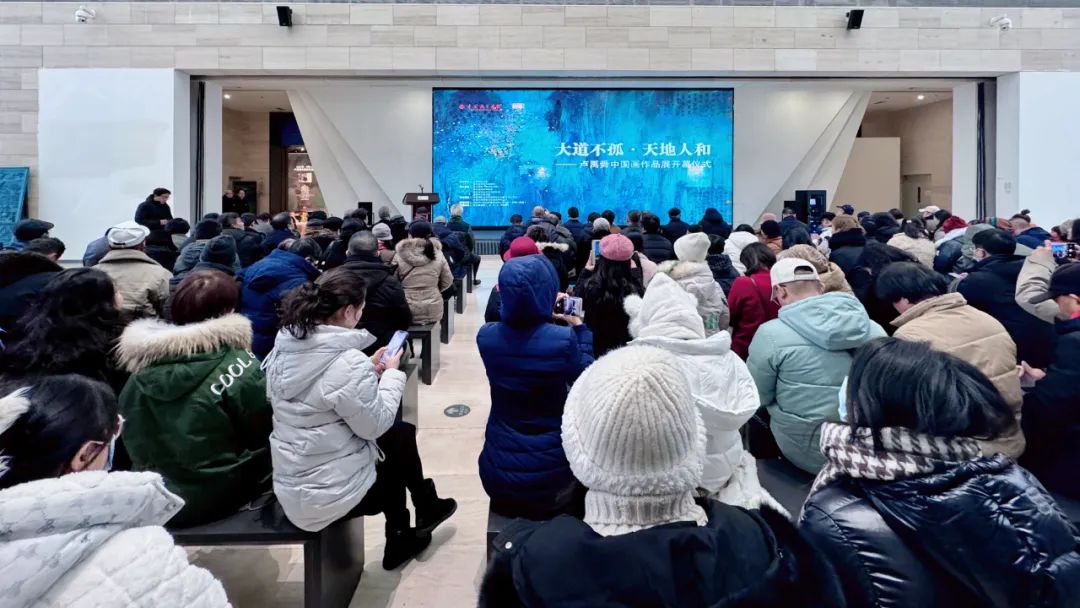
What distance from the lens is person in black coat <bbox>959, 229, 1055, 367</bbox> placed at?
330 centimetres

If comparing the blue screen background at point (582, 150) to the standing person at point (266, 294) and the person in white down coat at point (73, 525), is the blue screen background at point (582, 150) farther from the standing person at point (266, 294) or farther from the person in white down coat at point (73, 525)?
the person in white down coat at point (73, 525)

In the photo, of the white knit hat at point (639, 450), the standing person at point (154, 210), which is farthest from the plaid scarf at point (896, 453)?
the standing person at point (154, 210)

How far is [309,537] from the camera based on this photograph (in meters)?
2.37

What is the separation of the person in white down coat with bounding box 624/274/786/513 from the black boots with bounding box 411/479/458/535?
4.52ft

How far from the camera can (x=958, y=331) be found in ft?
8.06

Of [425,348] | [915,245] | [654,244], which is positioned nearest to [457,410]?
[425,348]

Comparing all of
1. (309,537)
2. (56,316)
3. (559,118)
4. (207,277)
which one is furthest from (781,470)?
(559,118)

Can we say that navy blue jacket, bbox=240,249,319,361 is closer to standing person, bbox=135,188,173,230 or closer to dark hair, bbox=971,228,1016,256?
dark hair, bbox=971,228,1016,256

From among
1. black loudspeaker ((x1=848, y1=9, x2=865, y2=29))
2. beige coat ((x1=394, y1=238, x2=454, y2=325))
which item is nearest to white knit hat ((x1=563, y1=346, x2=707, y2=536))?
beige coat ((x1=394, y1=238, x2=454, y2=325))

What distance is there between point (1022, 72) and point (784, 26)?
4117 mm

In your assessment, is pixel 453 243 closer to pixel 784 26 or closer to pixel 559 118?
pixel 559 118

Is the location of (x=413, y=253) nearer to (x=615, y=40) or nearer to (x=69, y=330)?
(x=69, y=330)

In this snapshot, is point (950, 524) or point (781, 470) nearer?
point (950, 524)

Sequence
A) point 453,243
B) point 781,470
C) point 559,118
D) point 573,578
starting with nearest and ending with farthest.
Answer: point 573,578, point 781,470, point 453,243, point 559,118
